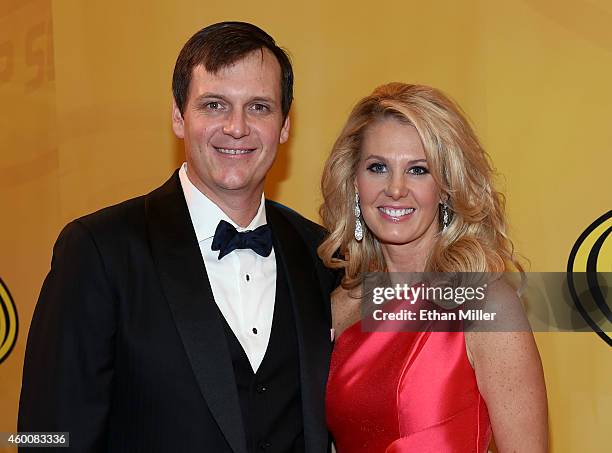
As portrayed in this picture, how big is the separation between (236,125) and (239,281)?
0.48m

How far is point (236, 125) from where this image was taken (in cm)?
242

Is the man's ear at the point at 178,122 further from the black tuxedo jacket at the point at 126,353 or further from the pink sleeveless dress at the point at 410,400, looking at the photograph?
the pink sleeveless dress at the point at 410,400

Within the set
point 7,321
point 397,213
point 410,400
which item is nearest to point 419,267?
point 397,213

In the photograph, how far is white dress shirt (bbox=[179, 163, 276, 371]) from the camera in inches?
92.5

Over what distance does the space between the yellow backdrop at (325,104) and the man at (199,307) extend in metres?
0.86

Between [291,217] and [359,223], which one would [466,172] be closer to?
[359,223]

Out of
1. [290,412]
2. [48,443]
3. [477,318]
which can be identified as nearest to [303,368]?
[290,412]

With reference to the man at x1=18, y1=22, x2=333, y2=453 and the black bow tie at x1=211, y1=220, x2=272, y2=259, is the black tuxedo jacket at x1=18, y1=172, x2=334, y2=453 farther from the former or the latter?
the black bow tie at x1=211, y1=220, x2=272, y2=259

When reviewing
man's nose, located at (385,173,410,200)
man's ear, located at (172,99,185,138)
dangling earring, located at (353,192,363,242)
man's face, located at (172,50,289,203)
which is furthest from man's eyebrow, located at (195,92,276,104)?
dangling earring, located at (353,192,363,242)

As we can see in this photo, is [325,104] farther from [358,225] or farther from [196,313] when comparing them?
[196,313]

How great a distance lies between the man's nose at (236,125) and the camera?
2.41m

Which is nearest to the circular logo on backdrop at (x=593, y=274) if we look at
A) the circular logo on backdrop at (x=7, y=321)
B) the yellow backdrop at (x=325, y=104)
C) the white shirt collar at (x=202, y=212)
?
the yellow backdrop at (x=325, y=104)

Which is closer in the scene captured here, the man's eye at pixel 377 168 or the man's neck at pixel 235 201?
the man's neck at pixel 235 201

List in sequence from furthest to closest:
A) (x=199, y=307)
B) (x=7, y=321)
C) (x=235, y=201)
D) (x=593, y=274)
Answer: (x=7, y=321)
(x=593, y=274)
(x=235, y=201)
(x=199, y=307)
